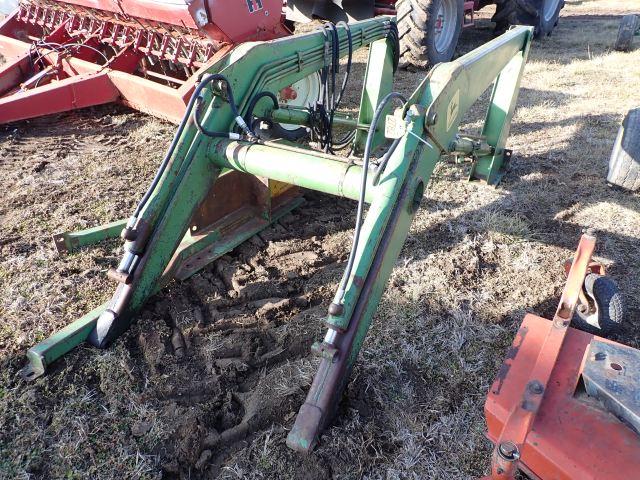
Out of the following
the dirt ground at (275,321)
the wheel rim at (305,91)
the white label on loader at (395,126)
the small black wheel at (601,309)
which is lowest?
the dirt ground at (275,321)

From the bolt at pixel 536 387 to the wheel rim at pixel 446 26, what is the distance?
600cm

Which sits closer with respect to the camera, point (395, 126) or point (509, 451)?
point (509, 451)

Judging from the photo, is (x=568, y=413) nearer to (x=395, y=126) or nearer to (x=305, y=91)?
(x=395, y=126)

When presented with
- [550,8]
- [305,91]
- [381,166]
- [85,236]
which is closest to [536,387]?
[381,166]

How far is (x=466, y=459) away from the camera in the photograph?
6.47 feet

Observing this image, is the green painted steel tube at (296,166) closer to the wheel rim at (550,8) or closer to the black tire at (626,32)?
the black tire at (626,32)

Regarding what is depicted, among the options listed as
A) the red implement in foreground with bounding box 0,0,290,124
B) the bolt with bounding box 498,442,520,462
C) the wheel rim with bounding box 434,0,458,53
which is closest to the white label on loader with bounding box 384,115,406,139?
the bolt with bounding box 498,442,520,462

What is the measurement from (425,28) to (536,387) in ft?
17.7

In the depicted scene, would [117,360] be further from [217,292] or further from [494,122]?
[494,122]

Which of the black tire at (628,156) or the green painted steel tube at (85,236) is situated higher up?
the black tire at (628,156)

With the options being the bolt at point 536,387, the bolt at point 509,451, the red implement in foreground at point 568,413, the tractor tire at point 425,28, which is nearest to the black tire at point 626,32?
the tractor tire at point 425,28

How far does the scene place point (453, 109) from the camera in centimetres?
238

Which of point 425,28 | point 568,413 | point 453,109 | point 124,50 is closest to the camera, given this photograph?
point 568,413

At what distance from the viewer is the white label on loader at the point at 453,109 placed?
91.5 inches
